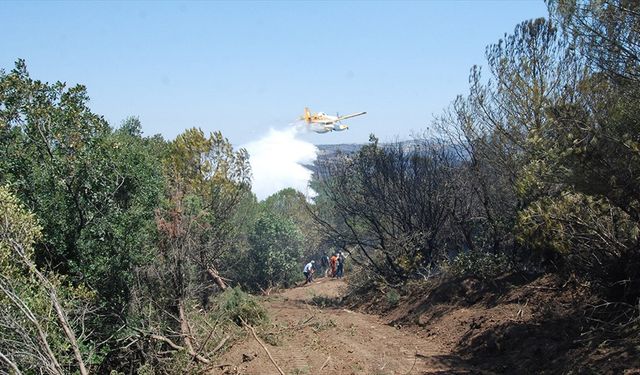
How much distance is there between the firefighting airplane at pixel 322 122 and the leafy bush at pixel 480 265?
313 inches

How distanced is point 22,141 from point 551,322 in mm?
11662

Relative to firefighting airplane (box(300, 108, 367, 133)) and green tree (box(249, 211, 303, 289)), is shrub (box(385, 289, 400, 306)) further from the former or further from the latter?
green tree (box(249, 211, 303, 289))

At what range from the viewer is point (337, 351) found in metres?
12.5

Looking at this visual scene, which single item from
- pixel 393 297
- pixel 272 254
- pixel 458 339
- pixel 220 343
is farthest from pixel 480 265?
pixel 272 254

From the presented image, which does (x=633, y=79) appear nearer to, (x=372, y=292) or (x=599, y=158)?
(x=599, y=158)

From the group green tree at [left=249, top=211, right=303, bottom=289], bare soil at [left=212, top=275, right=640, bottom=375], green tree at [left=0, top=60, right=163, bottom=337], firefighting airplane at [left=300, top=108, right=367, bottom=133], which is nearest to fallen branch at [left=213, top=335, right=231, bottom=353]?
bare soil at [left=212, top=275, right=640, bottom=375]

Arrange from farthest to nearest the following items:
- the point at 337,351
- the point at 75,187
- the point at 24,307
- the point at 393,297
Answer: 1. the point at 393,297
2. the point at 75,187
3. the point at 337,351
4. the point at 24,307

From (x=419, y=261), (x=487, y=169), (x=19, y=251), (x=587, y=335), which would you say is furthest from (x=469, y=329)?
(x=19, y=251)

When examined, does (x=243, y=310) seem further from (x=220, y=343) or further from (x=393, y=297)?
(x=393, y=297)

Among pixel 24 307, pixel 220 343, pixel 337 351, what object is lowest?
pixel 337 351

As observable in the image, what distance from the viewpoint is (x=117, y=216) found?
13891 millimetres

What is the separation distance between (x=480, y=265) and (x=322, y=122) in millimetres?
10754

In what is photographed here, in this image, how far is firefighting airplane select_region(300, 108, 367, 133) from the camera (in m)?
24.7

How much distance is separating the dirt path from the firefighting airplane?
9.71m
